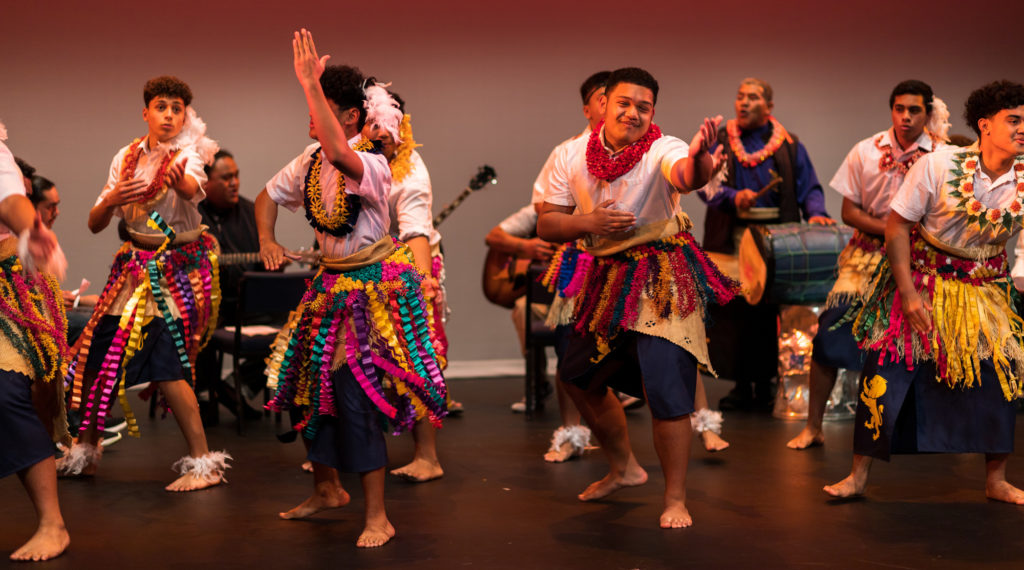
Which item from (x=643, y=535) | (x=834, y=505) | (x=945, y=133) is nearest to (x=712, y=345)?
(x=945, y=133)

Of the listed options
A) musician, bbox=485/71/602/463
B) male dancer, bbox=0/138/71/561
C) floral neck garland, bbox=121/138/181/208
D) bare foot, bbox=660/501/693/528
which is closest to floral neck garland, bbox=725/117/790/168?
musician, bbox=485/71/602/463

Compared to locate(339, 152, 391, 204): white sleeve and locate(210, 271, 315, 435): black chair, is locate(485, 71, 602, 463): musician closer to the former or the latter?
locate(339, 152, 391, 204): white sleeve

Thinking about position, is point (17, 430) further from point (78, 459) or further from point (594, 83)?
point (594, 83)

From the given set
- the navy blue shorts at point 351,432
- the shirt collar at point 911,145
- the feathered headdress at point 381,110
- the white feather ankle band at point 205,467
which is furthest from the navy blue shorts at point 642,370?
the shirt collar at point 911,145

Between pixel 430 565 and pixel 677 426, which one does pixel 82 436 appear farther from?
pixel 677 426

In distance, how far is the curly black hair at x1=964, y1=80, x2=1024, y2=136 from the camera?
382 cm

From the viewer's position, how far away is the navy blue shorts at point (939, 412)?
3902 millimetres

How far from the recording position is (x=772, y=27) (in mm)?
8344

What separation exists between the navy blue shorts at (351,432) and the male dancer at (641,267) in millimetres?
790

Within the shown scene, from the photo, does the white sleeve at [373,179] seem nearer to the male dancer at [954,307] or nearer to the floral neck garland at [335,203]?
the floral neck garland at [335,203]

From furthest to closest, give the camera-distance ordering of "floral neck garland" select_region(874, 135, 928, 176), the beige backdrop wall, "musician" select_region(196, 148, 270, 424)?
the beige backdrop wall < "musician" select_region(196, 148, 270, 424) < "floral neck garland" select_region(874, 135, 928, 176)

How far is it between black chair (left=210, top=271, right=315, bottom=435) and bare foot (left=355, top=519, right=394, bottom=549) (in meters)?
2.10

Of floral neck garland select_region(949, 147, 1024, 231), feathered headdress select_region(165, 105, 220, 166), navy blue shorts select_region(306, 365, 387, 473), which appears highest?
feathered headdress select_region(165, 105, 220, 166)

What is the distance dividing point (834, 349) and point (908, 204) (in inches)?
48.9
